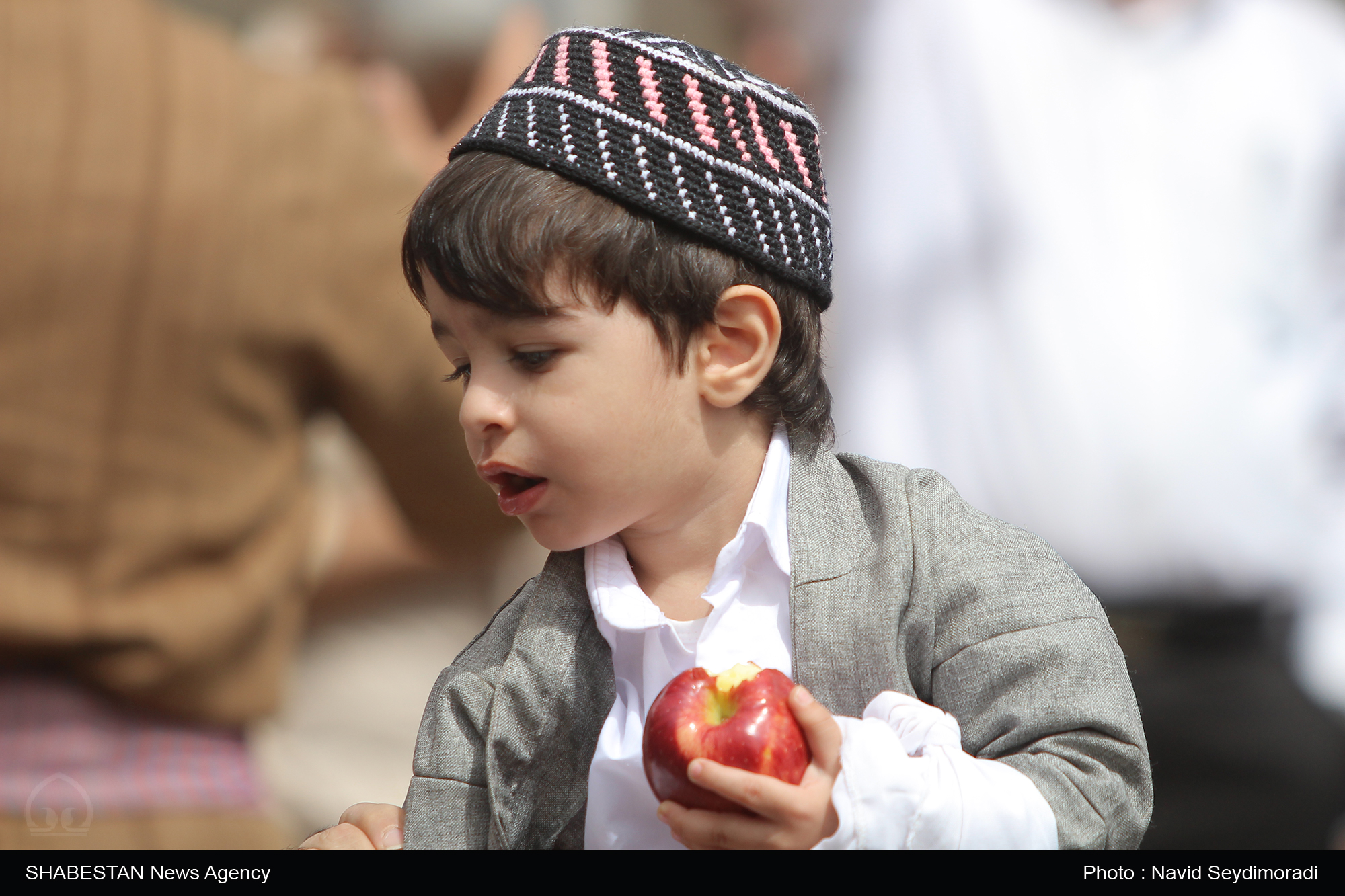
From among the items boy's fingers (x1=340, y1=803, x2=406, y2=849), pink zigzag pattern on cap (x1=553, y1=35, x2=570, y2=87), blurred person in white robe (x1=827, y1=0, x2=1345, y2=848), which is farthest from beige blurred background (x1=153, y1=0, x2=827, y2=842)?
pink zigzag pattern on cap (x1=553, y1=35, x2=570, y2=87)

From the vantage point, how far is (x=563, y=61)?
1.39 meters

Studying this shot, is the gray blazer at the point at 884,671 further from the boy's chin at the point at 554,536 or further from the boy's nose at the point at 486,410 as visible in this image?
the boy's nose at the point at 486,410

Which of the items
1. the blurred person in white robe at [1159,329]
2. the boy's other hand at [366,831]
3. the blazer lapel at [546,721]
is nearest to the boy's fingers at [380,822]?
the boy's other hand at [366,831]

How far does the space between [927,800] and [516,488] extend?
1.85 feet

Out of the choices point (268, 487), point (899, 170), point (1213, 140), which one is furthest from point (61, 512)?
point (1213, 140)

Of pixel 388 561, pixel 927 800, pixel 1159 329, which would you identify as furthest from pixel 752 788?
pixel 1159 329

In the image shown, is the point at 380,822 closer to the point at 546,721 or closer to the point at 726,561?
the point at 546,721

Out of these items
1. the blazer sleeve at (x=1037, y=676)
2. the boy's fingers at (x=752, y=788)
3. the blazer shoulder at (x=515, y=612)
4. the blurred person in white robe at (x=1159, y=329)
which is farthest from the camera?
the blurred person in white robe at (x=1159, y=329)

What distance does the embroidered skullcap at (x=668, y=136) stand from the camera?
4.36 feet

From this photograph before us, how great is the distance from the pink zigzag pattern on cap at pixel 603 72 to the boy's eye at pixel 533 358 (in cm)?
28

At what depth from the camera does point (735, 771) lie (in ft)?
3.73

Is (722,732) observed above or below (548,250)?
below

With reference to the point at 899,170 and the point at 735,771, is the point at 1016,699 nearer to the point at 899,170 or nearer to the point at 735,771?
the point at 735,771
